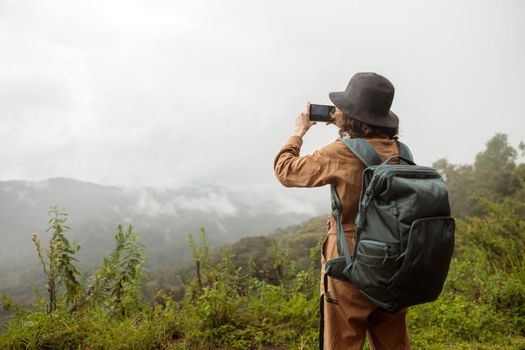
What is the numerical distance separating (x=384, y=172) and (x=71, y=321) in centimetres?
341

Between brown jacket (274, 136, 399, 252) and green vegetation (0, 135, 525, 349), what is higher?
brown jacket (274, 136, 399, 252)

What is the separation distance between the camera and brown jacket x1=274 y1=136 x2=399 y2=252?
1.96 metres

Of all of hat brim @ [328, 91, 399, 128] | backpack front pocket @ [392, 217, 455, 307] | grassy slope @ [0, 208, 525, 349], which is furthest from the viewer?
grassy slope @ [0, 208, 525, 349]

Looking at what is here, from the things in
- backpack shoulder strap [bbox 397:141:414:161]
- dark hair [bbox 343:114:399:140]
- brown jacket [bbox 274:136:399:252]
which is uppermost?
dark hair [bbox 343:114:399:140]

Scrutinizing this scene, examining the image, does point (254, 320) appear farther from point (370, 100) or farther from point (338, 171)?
point (370, 100)

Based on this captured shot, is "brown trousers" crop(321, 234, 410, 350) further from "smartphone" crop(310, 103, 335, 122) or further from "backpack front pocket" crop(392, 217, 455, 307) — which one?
"smartphone" crop(310, 103, 335, 122)

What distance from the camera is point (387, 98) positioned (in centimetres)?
206

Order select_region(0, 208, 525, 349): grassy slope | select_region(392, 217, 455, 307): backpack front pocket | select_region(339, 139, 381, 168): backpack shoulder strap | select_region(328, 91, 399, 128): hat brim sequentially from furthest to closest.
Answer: select_region(0, 208, 525, 349): grassy slope, select_region(328, 91, 399, 128): hat brim, select_region(339, 139, 381, 168): backpack shoulder strap, select_region(392, 217, 455, 307): backpack front pocket

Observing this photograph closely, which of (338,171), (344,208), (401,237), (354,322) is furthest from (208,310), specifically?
(401,237)

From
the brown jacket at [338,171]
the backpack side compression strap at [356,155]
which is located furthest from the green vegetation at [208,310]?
the brown jacket at [338,171]

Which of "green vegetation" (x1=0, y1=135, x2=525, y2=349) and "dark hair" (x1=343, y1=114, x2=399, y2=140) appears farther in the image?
"green vegetation" (x1=0, y1=135, x2=525, y2=349)

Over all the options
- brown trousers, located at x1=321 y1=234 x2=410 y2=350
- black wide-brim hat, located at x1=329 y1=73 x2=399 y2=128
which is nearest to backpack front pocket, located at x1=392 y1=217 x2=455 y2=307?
brown trousers, located at x1=321 y1=234 x2=410 y2=350

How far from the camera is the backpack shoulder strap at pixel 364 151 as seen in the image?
1.93 m

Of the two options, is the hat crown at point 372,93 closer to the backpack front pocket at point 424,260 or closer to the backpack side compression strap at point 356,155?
the backpack side compression strap at point 356,155
